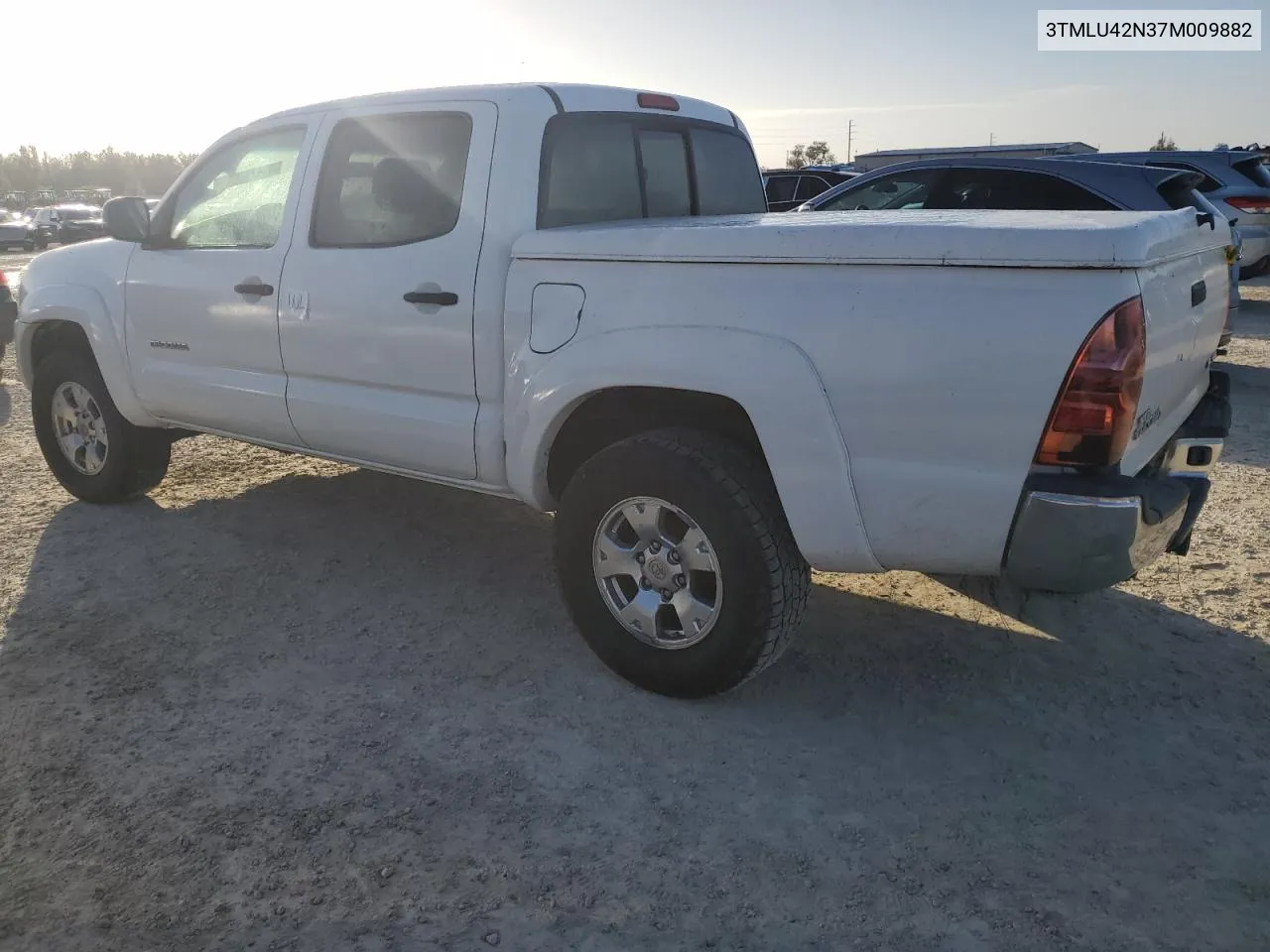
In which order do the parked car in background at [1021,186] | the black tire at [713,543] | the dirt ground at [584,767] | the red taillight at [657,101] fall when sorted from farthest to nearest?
the parked car in background at [1021,186] < the red taillight at [657,101] < the black tire at [713,543] < the dirt ground at [584,767]

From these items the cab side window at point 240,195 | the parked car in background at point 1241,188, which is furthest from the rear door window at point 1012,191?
the cab side window at point 240,195

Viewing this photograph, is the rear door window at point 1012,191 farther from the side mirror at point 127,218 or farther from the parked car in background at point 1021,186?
the side mirror at point 127,218

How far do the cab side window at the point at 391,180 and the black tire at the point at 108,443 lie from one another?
1.79 meters

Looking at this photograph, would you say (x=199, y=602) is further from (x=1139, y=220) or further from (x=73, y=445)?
(x=1139, y=220)

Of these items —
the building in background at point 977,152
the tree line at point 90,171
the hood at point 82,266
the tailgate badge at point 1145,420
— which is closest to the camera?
the tailgate badge at point 1145,420

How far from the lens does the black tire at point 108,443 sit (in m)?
5.18

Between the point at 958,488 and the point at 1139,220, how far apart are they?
842 mm

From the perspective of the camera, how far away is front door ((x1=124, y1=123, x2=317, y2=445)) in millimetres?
4324

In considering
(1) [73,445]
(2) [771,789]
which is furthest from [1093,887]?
(1) [73,445]

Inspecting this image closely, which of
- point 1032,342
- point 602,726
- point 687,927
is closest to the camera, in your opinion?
point 687,927

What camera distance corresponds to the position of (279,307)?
13.9ft

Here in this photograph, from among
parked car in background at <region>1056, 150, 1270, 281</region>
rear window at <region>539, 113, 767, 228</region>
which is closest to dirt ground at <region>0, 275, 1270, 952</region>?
rear window at <region>539, 113, 767, 228</region>

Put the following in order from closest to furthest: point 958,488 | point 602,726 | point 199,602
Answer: point 958,488 → point 602,726 → point 199,602

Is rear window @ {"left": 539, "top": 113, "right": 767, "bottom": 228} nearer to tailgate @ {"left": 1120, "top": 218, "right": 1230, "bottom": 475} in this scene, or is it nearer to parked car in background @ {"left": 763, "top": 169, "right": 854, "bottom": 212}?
tailgate @ {"left": 1120, "top": 218, "right": 1230, "bottom": 475}
